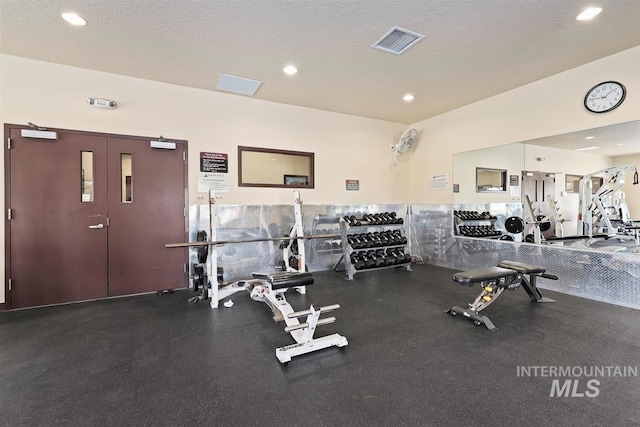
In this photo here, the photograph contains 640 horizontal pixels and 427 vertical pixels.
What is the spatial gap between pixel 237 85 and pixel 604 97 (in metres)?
4.35

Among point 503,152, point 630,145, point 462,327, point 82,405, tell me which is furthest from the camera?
point 503,152

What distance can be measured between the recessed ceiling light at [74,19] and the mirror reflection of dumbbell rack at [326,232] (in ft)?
11.5

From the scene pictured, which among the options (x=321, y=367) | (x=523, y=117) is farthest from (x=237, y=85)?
(x=523, y=117)

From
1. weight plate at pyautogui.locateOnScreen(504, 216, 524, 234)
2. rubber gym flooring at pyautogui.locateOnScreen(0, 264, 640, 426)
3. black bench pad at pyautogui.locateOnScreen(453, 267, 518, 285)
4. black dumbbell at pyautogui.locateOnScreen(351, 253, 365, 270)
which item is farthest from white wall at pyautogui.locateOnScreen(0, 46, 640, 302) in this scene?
black bench pad at pyautogui.locateOnScreen(453, 267, 518, 285)

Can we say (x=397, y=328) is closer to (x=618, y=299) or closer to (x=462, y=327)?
(x=462, y=327)

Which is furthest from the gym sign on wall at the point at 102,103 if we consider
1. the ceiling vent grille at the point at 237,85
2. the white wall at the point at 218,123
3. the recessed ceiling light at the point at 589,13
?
the recessed ceiling light at the point at 589,13

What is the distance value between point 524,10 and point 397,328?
9.59 ft

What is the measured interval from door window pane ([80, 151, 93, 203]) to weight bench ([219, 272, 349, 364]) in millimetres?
2316

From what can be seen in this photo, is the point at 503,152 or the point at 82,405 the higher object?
the point at 503,152

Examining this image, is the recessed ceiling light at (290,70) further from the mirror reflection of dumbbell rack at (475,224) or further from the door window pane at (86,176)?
the mirror reflection of dumbbell rack at (475,224)

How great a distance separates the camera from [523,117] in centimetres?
397

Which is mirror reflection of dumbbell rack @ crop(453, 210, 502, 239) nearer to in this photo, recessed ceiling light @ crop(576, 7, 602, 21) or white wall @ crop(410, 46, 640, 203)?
white wall @ crop(410, 46, 640, 203)

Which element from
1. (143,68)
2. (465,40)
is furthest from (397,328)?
(143,68)

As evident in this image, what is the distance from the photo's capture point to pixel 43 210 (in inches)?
128
